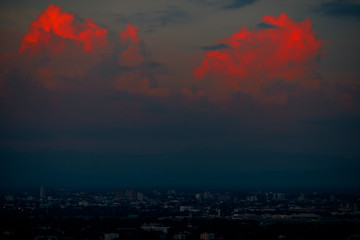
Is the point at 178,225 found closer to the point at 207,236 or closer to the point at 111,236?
the point at 207,236

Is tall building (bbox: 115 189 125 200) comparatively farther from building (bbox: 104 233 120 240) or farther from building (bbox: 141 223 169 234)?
building (bbox: 104 233 120 240)

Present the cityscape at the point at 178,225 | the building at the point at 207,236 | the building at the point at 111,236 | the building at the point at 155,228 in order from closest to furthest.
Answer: the cityscape at the point at 178,225, the building at the point at 111,236, the building at the point at 207,236, the building at the point at 155,228

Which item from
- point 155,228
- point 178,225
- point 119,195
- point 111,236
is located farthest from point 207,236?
point 119,195

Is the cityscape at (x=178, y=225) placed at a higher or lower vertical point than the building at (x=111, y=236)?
higher

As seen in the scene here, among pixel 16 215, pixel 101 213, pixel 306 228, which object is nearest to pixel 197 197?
pixel 101 213

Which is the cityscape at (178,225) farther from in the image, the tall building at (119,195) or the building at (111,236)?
the tall building at (119,195)

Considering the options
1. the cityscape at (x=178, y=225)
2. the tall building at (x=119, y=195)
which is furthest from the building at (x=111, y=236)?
the tall building at (x=119, y=195)

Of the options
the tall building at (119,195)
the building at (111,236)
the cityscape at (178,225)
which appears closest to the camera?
the cityscape at (178,225)

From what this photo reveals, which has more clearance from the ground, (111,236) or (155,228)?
(155,228)

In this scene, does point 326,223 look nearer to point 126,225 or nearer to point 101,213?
point 126,225

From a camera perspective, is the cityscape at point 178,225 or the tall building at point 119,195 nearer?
the cityscape at point 178,225

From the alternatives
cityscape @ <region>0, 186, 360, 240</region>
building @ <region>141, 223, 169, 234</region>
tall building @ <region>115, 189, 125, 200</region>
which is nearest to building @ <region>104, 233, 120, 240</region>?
cityscape @ <region>0, 186, 360, 240</region>

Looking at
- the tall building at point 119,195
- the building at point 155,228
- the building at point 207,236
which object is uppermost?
the tall building at point 119,195
